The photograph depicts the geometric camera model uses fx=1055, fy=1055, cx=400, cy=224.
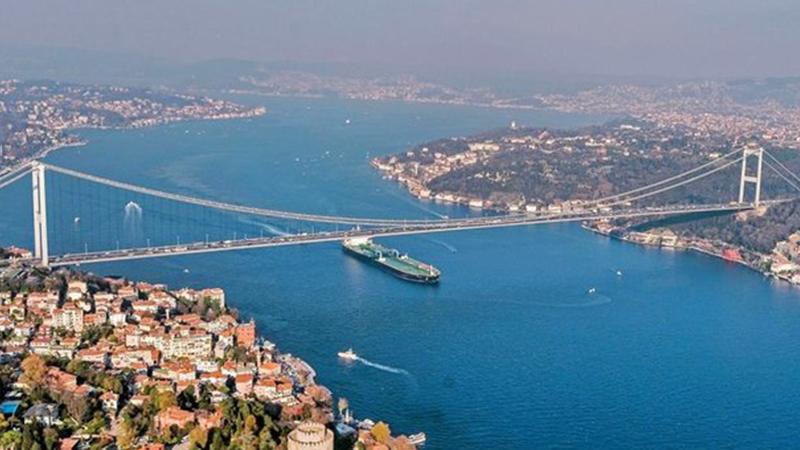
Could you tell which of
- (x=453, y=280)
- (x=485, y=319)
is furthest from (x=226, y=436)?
(x=453, y=280)

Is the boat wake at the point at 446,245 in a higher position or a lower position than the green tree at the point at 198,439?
lower

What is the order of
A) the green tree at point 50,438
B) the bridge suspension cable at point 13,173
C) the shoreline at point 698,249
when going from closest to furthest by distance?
the green tree at point 50,438 < the shoreline at point 698,249 < the bridge suspension cable at point 13,173

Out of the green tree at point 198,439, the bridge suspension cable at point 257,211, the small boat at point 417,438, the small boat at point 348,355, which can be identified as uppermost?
the bridge suspension cable at point 257,211

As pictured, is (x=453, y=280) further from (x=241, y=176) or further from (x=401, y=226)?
(x=241, y=176)

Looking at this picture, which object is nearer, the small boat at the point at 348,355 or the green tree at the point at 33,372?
the green tree at the point at 33,372

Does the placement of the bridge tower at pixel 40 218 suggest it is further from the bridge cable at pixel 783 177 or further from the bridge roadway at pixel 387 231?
the bridge cable at pixel 783 177

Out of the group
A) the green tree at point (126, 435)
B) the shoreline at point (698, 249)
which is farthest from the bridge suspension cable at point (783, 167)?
the green tree at point (126, 435)

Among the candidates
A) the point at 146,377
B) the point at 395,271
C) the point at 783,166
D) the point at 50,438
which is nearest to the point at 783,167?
the point at 783,166
